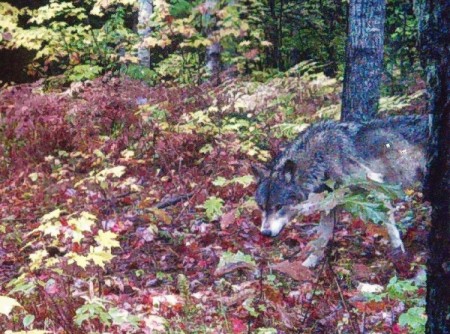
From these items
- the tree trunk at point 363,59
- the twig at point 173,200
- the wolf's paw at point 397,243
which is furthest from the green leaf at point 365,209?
the twig at point 173,200

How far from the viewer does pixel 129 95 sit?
12.3m

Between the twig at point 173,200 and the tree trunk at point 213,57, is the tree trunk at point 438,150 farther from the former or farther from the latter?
the tree trunk at point 213,57

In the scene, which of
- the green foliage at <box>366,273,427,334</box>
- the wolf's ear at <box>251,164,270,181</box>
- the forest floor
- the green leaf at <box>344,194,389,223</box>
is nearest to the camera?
the green leaf at <box>344,194,389,223</box>

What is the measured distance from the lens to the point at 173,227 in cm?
791

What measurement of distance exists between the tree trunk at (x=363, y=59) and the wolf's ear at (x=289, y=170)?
2560 millimetres

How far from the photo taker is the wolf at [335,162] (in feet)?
21.0

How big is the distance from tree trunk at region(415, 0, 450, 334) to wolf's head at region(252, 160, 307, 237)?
158 inches

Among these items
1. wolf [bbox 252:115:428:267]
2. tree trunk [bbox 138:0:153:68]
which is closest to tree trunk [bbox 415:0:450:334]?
wolf [bbox 252:115:428:267]

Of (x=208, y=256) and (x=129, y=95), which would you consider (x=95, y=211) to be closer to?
(x=208, y=256)

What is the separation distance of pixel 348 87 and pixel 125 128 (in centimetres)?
466

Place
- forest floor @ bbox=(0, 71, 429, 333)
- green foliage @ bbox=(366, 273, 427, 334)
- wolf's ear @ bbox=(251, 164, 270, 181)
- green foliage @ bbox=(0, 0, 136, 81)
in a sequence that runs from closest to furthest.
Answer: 1. green foliage @ bbox=(366, 273, 427, 334)
2. forest floor @ bbox=(0, 71, 429, 333)
3. wolf's ear @ bbox=(251, 164, 270, 181)
4. green foliage @ bbox=(0, 0, 136, 81)

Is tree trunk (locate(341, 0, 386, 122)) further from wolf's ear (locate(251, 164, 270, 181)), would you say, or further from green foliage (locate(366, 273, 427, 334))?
green foliage (locate(366, 273, 427, 334))

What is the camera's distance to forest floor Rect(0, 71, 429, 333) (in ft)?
15.0

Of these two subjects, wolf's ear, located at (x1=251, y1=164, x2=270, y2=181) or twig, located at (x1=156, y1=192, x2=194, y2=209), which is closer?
wolf's ear, located at (x1=251, y1=164, x2=270, y2=181)
